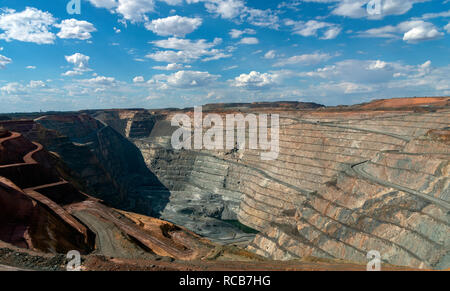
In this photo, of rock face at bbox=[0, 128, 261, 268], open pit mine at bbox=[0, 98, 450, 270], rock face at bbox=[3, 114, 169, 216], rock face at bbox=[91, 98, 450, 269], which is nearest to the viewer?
rock face at bbox=[0, 128, 261, 268]

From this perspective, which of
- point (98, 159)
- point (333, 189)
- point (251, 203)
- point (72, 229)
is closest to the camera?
point (72, 229)

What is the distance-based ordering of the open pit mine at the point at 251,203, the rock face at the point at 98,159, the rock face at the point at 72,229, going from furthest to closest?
the rock face at the point at 98,159 < the open pit mine at the point at 251,203 < the rock face at the point at 72,229

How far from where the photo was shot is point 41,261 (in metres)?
15.2

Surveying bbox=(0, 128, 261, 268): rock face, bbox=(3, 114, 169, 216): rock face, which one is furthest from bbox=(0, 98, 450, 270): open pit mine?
bbox=(3, 114, 169, 216): rock face

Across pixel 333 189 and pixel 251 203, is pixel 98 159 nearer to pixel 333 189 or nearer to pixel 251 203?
pixel 251 203

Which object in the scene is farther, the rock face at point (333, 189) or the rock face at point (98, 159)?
the rock face at point (98, 159)

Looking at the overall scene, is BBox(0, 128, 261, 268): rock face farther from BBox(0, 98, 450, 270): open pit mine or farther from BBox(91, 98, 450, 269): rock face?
BBox(91, 98, 450, 269): rock face

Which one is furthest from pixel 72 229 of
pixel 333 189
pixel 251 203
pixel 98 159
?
pixel 98 159

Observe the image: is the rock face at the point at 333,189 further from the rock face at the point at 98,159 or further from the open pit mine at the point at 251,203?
the rock face at the point at 98,159

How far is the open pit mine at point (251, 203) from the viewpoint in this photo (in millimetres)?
22062

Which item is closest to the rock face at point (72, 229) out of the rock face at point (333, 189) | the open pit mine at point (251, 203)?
the open pit mine at point (251, 203)

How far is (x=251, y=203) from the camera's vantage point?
5966 cm

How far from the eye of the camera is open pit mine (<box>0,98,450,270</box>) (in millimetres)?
22062
